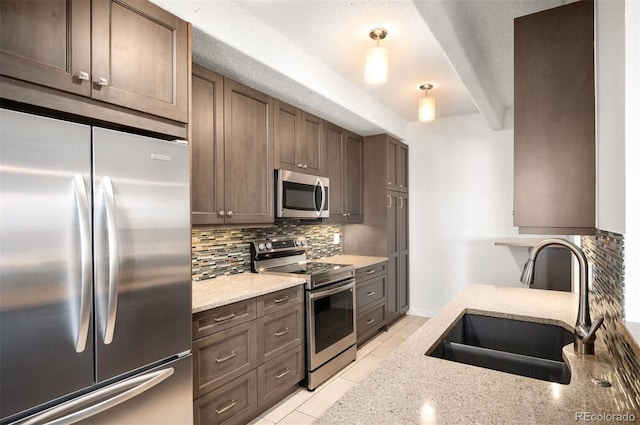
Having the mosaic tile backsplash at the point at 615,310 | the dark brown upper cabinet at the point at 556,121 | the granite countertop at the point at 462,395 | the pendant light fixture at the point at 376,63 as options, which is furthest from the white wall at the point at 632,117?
the pendant light fixture at the point at 376,63

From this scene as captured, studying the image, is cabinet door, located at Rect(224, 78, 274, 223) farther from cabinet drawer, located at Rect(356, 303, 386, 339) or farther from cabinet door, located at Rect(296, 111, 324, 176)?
cabinet drawer, located at Rect(356, 303, 386, 339)

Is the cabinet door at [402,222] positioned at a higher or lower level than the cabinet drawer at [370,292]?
higher

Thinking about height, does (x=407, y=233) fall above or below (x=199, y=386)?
above

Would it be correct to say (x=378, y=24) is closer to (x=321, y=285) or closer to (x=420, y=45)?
(x=420, y=45)

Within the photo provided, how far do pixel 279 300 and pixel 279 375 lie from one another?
53cm

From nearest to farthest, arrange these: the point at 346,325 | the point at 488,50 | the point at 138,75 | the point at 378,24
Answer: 1. the point at 138,75
2. the point at 378,24
3. the point at 488,50
4. the point at 346,325

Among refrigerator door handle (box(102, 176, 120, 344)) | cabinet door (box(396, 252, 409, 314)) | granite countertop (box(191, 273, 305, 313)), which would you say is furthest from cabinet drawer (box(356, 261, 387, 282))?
refrigerator door handle (box(102, 176, 120, 344))

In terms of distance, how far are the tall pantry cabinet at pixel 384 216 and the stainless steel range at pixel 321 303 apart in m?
1.00

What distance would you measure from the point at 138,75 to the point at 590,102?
1862mm

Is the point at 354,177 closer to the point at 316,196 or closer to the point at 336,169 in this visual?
the point at 336,169

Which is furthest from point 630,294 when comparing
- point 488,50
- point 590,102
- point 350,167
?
point 350,167

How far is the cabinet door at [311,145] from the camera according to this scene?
3234 mm

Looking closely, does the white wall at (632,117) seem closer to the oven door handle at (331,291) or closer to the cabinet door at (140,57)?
the cabinet door at (140,57)

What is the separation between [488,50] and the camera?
2.78 metres
